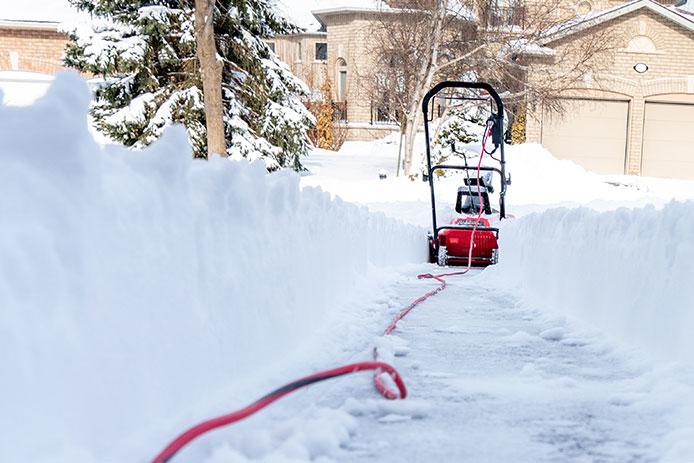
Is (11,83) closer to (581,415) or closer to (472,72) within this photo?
(472,72)

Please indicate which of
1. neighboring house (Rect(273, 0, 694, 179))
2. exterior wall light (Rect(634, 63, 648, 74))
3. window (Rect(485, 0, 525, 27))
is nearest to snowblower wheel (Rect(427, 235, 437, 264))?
window (Rect(485, 0, 525, 27))

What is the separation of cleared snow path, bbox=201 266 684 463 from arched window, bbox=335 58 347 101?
33.3 m

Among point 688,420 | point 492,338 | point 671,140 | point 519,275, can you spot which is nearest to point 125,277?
point 688,420

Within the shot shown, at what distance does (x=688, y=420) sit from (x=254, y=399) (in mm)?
2014

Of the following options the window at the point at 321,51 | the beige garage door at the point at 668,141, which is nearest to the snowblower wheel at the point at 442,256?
the beige garage door at the point at 668,141

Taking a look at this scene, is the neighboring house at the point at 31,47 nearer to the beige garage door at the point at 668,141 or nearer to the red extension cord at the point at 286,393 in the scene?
the beige garage door at the point at 668,141

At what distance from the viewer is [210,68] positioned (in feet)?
46.9

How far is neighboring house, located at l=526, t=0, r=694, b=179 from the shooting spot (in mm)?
27969

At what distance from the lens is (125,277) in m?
2.89

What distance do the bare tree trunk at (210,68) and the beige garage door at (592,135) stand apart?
16984 mm

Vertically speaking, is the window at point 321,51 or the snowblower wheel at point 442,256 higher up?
the window at point 321,51

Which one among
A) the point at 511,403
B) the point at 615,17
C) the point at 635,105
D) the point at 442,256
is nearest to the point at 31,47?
the point at 615,17

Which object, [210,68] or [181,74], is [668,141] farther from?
[210,68]

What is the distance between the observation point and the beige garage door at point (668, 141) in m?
28.6
